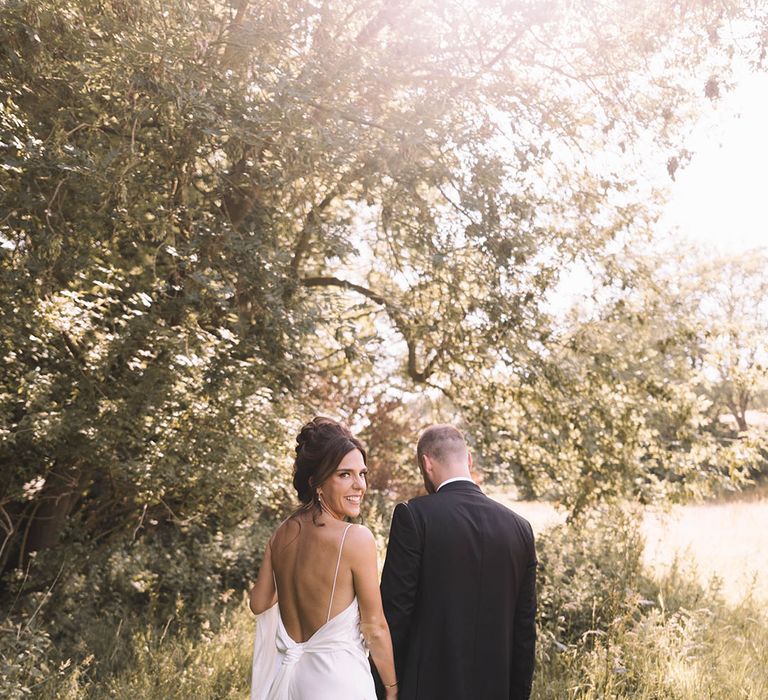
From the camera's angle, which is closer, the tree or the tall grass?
the tree

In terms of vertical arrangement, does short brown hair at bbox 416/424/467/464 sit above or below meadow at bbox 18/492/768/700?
above

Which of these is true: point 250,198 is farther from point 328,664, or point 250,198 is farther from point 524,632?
point 328,664

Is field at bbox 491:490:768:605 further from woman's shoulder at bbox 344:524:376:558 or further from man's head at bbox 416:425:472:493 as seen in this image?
woman's shoulder at bbox 344:524:376:558

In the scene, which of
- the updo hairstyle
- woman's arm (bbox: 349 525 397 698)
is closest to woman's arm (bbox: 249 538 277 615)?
the updo hairstyle

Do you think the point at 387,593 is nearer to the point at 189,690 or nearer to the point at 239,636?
the point at 189,690

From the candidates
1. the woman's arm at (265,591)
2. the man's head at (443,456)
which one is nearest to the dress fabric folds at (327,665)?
the woman's arm at (265,591)

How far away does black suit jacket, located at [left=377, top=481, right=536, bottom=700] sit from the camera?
370 centimetres

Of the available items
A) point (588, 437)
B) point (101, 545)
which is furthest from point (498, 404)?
point (101, 545)

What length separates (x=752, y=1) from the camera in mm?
7363

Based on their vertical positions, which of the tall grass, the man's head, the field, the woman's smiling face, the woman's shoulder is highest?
the man's head

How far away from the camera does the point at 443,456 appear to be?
390 cm

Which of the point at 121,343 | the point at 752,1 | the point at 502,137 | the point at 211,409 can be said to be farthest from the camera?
the point at 502,137

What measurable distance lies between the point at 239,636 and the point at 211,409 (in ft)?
10.00

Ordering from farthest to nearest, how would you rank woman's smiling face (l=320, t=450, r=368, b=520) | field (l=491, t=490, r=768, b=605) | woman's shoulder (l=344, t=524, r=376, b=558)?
field (l=491, t=490, r=768, b=605) < woman's smiling face (l=320, t=450, r=368, b=520) < woman's shoulder (l=344, t=524, r=376, b=558)
